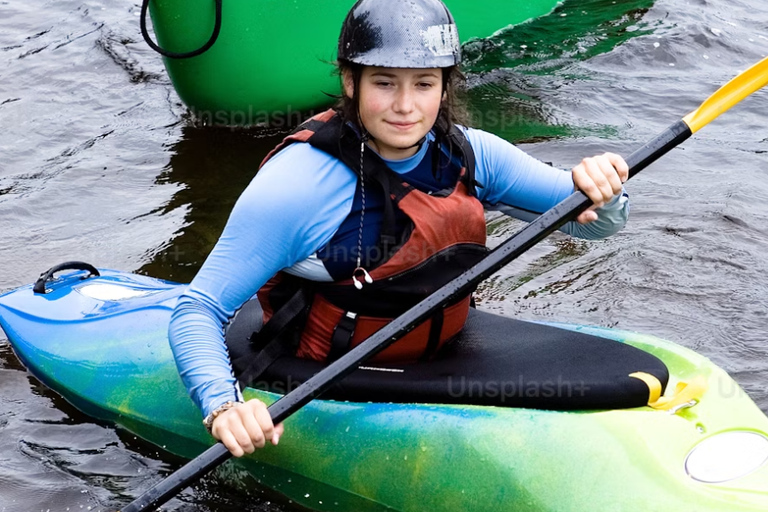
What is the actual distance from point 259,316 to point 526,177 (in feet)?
2.92

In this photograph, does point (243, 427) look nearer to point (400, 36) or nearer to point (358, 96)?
point (358, 96)

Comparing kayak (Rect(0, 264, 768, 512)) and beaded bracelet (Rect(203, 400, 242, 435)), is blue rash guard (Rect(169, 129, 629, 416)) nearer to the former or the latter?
beaded bracelet (Rect(203, 400, 242, 435))

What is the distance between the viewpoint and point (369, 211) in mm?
2518

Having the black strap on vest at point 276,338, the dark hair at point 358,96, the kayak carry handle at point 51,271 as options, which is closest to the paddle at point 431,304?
the black strap on vest at point 276,338

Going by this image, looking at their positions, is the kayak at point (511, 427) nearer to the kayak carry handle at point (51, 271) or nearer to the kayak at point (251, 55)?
the kayak carry handle at point (51, 271)

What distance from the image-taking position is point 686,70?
263 inches

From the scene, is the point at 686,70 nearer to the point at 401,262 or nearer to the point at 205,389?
the point at 401,262

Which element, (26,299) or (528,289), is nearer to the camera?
(26,299)

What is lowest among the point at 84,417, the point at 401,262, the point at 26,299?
the point at 84,417

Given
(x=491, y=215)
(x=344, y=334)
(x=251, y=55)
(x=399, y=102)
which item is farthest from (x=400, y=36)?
(x=251, y=55)

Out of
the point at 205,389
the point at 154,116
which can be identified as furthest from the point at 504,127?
the point at 205,389

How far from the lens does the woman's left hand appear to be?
2361 millimetres

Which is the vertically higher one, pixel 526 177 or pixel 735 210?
pixel 526 177

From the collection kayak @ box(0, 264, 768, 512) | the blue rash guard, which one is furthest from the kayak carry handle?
the blue rash guard
